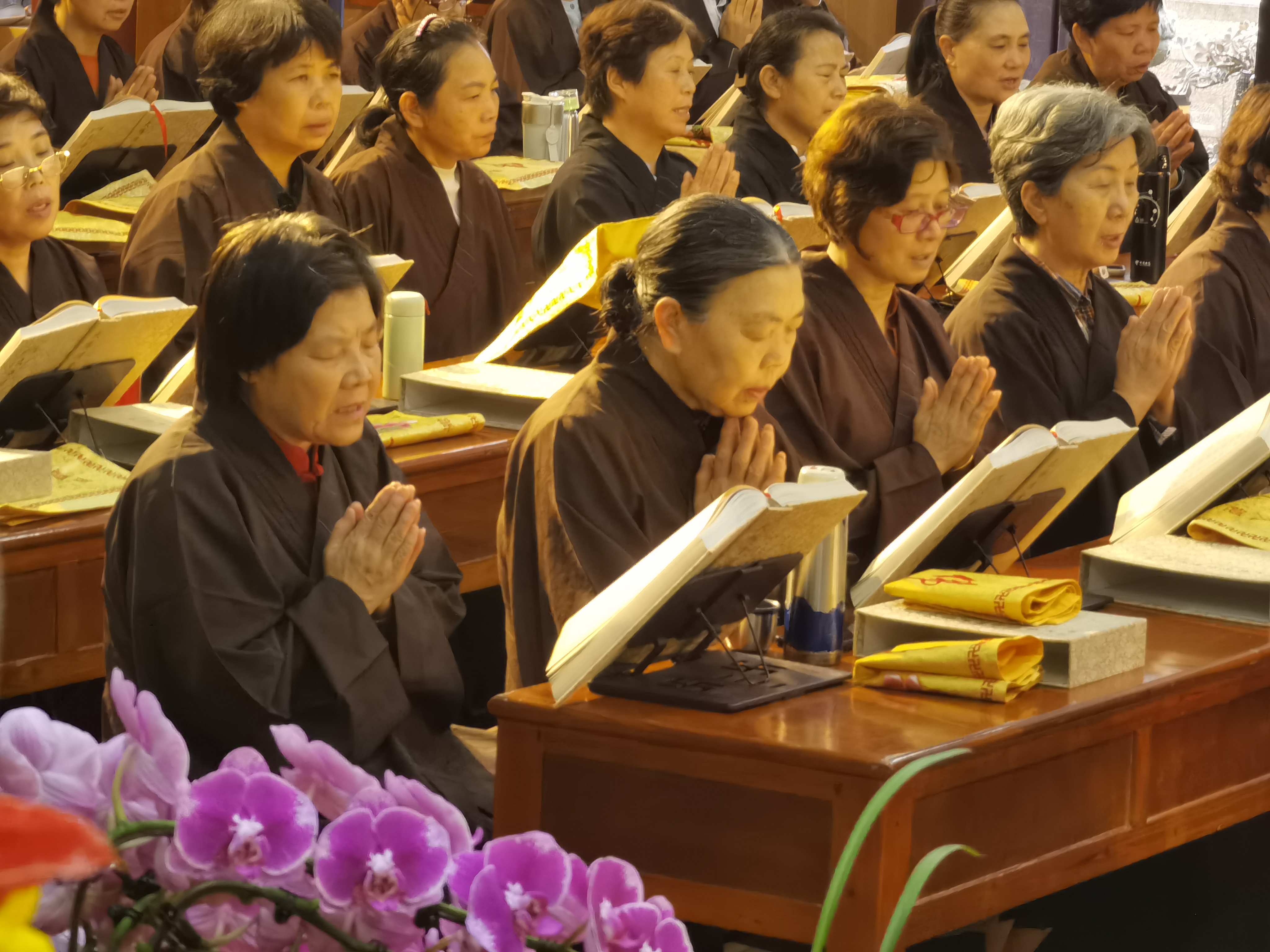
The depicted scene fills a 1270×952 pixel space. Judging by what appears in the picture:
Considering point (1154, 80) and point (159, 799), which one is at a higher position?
point (159, 799)

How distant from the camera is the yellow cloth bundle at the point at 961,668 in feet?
6.63

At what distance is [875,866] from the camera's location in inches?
71.4

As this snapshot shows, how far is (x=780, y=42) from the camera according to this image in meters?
5.46

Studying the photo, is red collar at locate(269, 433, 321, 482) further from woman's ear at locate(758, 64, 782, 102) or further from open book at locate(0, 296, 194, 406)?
woman's ear at locate(758, 64, 782, 102)

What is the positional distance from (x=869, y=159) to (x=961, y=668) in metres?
1.19

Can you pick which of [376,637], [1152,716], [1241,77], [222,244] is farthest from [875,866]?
[1241,77]

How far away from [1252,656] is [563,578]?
842 millimetres

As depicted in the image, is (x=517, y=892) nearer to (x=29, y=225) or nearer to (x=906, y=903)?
(x=906, y=903)

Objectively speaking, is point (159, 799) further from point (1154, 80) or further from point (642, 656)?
point (1154, 80)

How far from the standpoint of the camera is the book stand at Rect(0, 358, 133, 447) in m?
2.94

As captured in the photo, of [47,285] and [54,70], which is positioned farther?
[54,70]

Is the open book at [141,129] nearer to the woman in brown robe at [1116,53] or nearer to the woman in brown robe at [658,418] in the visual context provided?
the woman in brown robe at [1116,53]

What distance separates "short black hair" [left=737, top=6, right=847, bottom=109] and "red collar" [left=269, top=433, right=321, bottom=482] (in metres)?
3.46

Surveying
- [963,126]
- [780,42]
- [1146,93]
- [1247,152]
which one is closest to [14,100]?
[1247,152]
